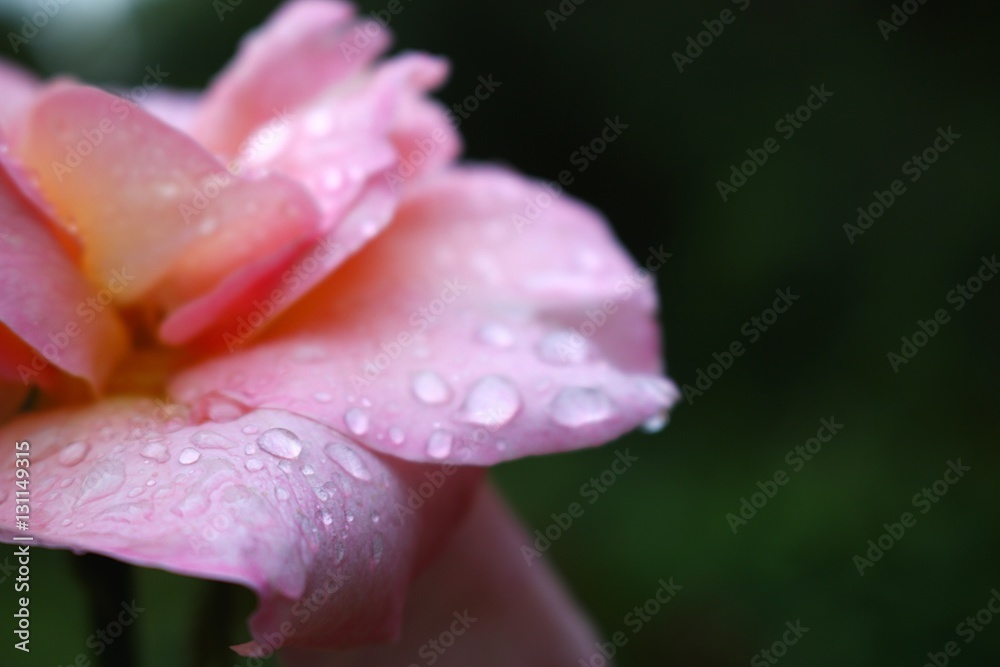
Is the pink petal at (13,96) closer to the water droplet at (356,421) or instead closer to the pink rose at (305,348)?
the pink rose at (305,348)

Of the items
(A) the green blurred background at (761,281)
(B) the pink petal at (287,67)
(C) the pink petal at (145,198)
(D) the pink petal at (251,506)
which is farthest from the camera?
(A) the green blurred background at (761,281)

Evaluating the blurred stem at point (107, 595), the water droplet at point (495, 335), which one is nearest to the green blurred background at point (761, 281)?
the blurred stem at point (107, 595)

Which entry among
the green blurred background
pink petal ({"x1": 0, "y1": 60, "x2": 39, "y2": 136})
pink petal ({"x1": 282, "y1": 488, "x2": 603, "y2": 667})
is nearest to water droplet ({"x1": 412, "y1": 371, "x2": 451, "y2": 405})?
pink petal ({"x1": 282, "y1": 488, "x2": 603, "y2": 667})

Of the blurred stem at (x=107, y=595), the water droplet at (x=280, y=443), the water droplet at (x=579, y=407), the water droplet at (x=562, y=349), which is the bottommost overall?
the blurred stem at (x=107, y=595)

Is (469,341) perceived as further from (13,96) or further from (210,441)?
(13,96)

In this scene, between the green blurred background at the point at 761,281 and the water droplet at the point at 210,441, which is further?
the green blurred background at the point at 761,281

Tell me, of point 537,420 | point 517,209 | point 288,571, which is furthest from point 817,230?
point 288,571

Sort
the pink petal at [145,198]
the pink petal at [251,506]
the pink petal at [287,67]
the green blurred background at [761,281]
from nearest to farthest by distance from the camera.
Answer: the pink petal at [251,506], the pink petal at [145,198], the pink petal at [287,67], the green blurred background at [761,281]

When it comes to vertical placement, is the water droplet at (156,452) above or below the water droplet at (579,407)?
below

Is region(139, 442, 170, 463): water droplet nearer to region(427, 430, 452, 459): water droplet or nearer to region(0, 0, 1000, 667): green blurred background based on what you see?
region(427, 430, 452, 459): water droplet
